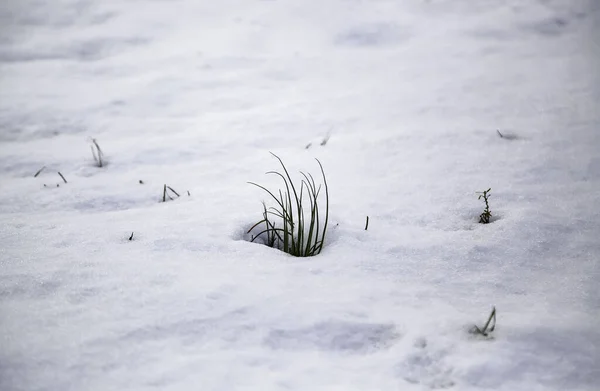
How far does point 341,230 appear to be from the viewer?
6.14 feet

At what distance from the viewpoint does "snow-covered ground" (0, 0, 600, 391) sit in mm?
→ 1292

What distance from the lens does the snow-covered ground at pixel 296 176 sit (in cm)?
129

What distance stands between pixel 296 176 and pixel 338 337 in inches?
44.4

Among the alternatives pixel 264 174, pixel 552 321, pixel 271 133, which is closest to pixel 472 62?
pixel 271 133

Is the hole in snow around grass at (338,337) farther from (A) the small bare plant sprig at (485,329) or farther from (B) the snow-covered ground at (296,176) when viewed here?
(A) the small bare plant sprig at (485,329)

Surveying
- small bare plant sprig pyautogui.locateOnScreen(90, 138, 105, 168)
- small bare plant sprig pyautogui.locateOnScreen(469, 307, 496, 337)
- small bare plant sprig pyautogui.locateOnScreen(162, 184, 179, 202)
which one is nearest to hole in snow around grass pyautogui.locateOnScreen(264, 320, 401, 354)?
small bare plant sprig pyautogui.locateOnScreen(469, 307, 496, 337)

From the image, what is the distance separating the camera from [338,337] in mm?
1361

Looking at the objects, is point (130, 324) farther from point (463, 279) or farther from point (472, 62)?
point (472, 62)

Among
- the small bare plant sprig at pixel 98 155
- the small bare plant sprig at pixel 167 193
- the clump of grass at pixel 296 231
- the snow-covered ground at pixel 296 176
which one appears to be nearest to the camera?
the snow-covered ground at pixel 296 176

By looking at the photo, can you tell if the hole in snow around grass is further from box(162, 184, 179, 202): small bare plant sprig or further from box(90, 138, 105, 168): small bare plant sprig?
box(90, 138, 105, 168): small bare plant sprig

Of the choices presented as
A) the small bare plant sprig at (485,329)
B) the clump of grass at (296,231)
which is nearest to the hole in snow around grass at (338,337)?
the small bare plant sprig at (485,329)

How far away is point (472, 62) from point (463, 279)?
2480 millimetres

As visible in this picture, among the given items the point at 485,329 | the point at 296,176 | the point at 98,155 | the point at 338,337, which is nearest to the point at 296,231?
the point at 296,176

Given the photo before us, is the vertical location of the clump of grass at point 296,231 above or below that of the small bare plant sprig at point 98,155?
below
